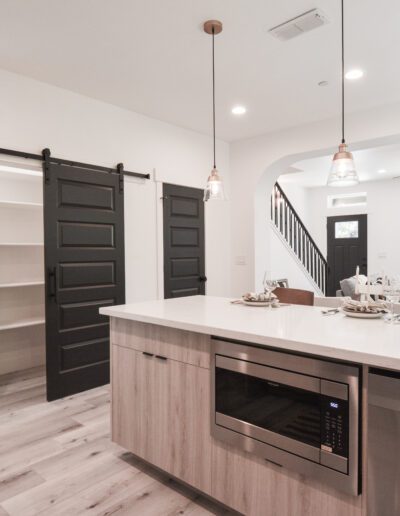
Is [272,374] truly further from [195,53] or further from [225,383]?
[195,53]

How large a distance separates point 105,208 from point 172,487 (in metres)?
2.64

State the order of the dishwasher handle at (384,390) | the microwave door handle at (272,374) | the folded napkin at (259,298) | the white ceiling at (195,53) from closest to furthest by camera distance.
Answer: the dishwasher handle at (384,390) < the microwave door handle at (272,374) < the white ceiling at (195,53) < the folded napkin at (259,298)

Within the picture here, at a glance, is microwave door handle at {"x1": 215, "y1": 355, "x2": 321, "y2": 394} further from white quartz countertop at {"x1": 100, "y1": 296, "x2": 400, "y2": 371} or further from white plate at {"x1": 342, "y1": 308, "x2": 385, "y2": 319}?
white plate at {"x1": 342, "y1": 308, "x2": 385, "y2": 319}

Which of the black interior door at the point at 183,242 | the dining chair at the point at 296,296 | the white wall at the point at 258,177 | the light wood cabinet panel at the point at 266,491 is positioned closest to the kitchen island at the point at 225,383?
the light wood cabinet panel at the point at 266,491

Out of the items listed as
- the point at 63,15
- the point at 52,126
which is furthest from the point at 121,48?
the point at 52,126

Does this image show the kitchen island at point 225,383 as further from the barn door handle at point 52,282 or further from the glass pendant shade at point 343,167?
the barn door handle at point 52,282

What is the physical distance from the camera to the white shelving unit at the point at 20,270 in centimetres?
406

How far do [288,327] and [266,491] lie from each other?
73 cm

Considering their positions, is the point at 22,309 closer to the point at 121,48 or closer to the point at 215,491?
the point at 121,48

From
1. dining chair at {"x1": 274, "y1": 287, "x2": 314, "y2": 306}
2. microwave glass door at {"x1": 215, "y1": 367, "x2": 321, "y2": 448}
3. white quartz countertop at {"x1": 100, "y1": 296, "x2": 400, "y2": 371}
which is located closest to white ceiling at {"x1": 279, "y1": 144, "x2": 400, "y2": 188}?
dining chair at {"x1": 274, "y1": 287, "x2": 314, "y2": 306}

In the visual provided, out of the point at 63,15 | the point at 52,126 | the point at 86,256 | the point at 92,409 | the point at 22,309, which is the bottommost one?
the point at 92,409

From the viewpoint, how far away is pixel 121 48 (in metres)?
2.94

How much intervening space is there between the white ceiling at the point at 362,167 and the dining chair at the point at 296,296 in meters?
3.61

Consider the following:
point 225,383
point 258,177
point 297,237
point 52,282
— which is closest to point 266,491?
point 225,383
